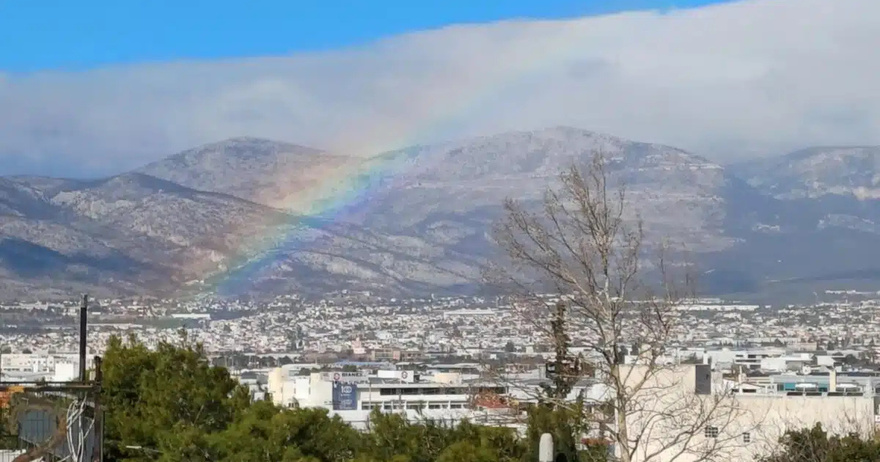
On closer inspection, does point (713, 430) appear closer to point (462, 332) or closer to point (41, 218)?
point (462, 332)

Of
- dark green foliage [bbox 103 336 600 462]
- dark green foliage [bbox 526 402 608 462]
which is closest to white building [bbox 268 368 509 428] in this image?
dark green foliage [bbox 103 336 600 462]

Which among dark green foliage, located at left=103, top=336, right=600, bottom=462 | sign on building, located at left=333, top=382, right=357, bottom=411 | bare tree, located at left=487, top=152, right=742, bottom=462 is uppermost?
bare tree, located at left=487, top=152, right=742, bottom=462

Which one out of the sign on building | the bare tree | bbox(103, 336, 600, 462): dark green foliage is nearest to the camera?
the bare tree

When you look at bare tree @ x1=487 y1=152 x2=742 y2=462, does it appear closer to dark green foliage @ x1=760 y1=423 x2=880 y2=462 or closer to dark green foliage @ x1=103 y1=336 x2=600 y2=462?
dark green foliage @ x1=103 y1=336 x2=600 y2=462

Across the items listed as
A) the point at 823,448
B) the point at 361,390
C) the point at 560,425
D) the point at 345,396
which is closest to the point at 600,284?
the point at 560,425

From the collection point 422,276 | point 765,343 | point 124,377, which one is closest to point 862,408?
point 124,377

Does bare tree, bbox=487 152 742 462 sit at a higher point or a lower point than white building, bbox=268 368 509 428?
higher
